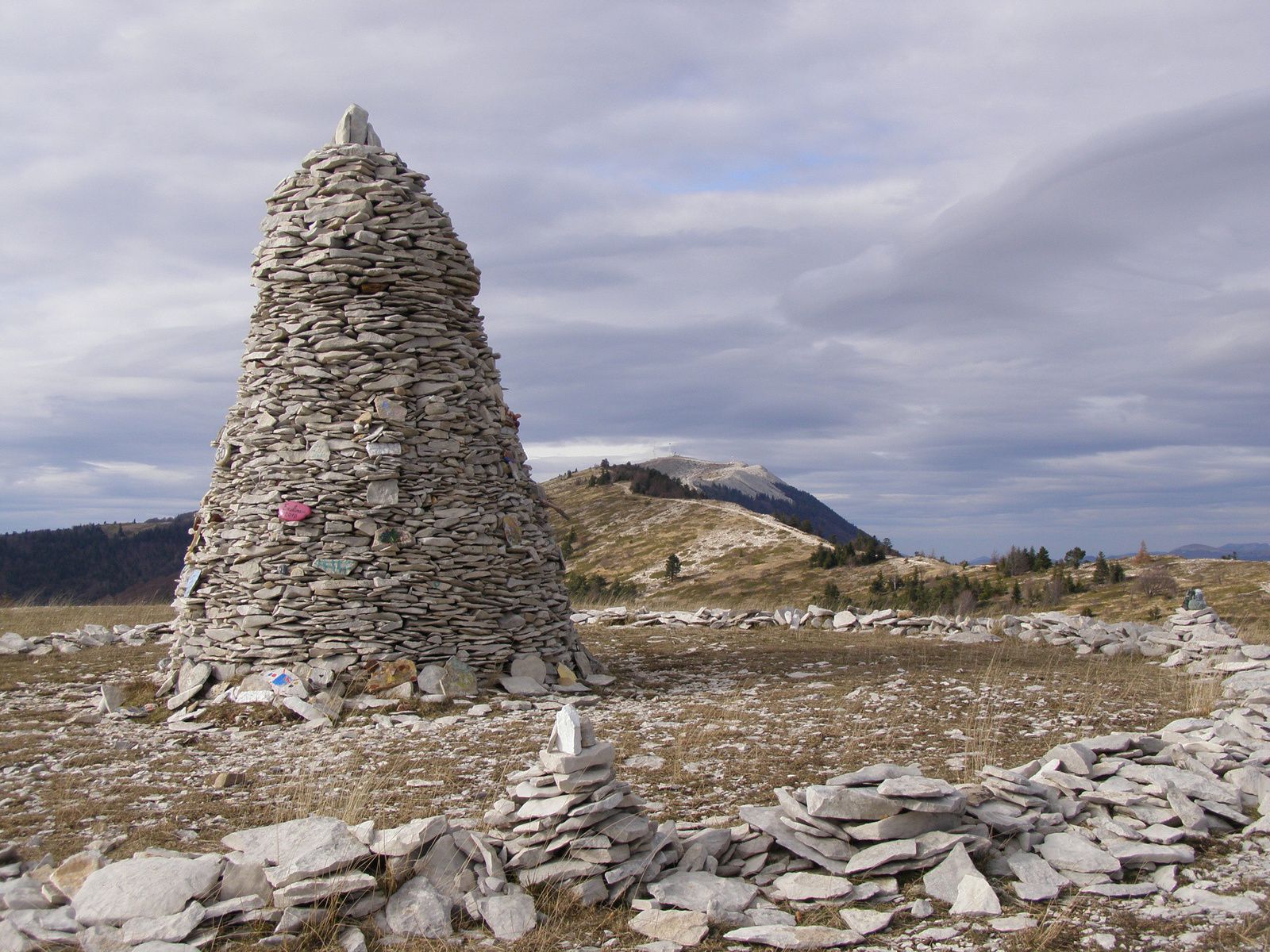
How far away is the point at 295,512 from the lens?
34.8 feet

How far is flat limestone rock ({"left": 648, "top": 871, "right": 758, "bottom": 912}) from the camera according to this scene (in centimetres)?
470

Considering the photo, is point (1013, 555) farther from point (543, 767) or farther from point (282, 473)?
point (543, 767)

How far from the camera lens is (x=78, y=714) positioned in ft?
32.9

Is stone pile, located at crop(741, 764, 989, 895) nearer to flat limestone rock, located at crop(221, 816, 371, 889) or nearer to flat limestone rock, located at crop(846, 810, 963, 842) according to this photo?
flat limestone rock, located at crop(846, 810, 963, 842)

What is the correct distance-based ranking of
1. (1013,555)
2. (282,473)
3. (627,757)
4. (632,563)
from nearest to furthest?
1. (627,757)
2. (282,473)
3. (1013,555)
4. (632,563)

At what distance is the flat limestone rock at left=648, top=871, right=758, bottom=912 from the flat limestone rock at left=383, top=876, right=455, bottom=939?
3.70ft

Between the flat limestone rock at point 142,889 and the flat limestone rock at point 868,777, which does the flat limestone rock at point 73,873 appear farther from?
the flat limestone rock at point 868,777

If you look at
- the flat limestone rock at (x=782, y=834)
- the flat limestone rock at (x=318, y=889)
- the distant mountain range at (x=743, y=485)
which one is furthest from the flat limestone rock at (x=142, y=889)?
the distant mountain range at (x=743, y=485)

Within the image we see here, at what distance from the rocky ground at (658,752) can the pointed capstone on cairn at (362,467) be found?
116 centimetres

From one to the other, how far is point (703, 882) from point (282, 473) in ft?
26.2

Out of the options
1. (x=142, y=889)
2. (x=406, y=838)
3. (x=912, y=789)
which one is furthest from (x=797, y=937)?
(x=142, y=889)

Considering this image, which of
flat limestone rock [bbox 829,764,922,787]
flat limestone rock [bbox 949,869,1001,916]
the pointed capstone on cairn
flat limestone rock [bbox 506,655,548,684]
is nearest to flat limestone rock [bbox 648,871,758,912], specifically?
flat limestone rock [bbox 829,764,922,787]

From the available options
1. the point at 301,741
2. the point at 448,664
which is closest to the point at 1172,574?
the point at 448,664

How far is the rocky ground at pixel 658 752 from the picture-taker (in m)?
4.66
